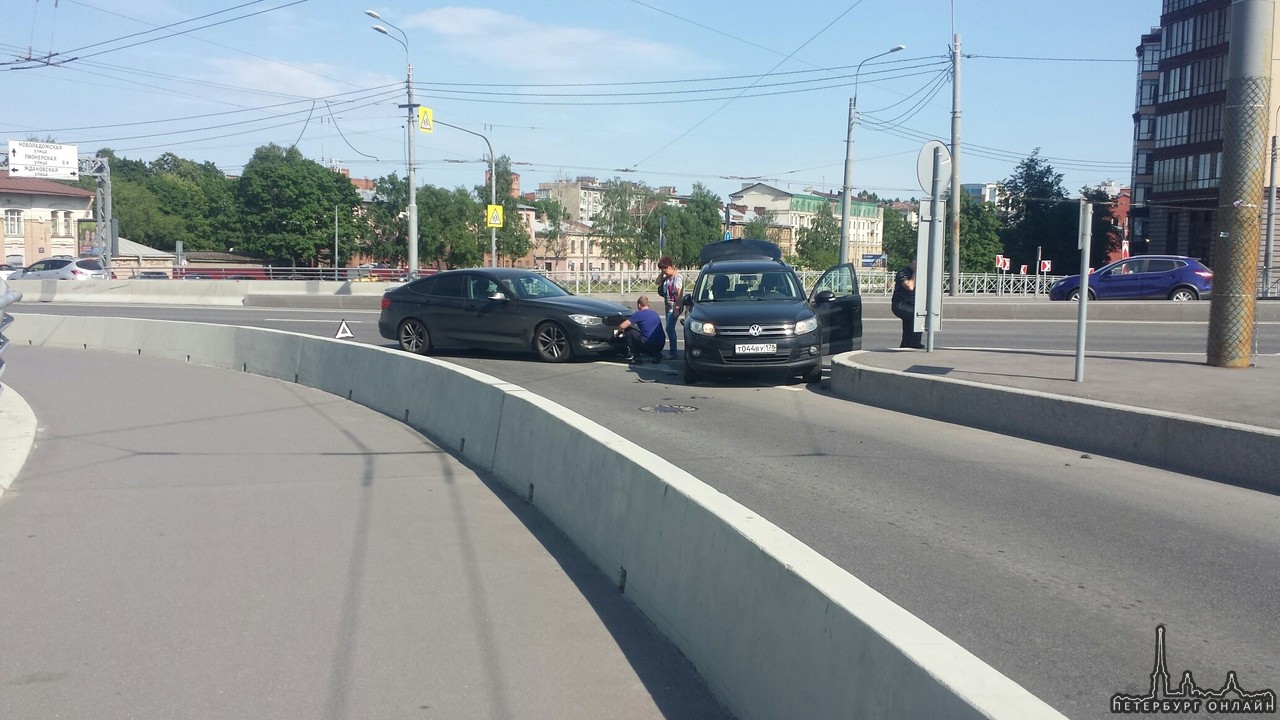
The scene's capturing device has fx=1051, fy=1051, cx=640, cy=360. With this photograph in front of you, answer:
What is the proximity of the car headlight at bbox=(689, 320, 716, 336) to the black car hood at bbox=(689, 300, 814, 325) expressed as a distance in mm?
56

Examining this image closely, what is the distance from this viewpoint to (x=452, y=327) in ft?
57.5

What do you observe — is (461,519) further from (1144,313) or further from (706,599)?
(1144,313)

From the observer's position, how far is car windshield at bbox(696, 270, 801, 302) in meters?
15.2

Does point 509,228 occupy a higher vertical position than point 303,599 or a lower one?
higher

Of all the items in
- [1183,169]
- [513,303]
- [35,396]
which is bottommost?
[35,396]

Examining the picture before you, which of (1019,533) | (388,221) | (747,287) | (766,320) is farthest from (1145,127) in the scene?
(1019,533)

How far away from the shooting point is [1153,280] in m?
29.8

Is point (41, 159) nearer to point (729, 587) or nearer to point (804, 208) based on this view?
point (729, 587)

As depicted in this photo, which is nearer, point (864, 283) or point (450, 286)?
point (450, 286)

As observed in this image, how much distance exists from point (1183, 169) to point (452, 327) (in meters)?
57.2

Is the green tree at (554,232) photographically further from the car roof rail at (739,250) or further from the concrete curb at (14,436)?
the concrete curb at (14,436)

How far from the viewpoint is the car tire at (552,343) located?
16719 millimetres

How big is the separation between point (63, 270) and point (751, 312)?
46.0 meters

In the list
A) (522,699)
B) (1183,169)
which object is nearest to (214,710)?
(522,699)
